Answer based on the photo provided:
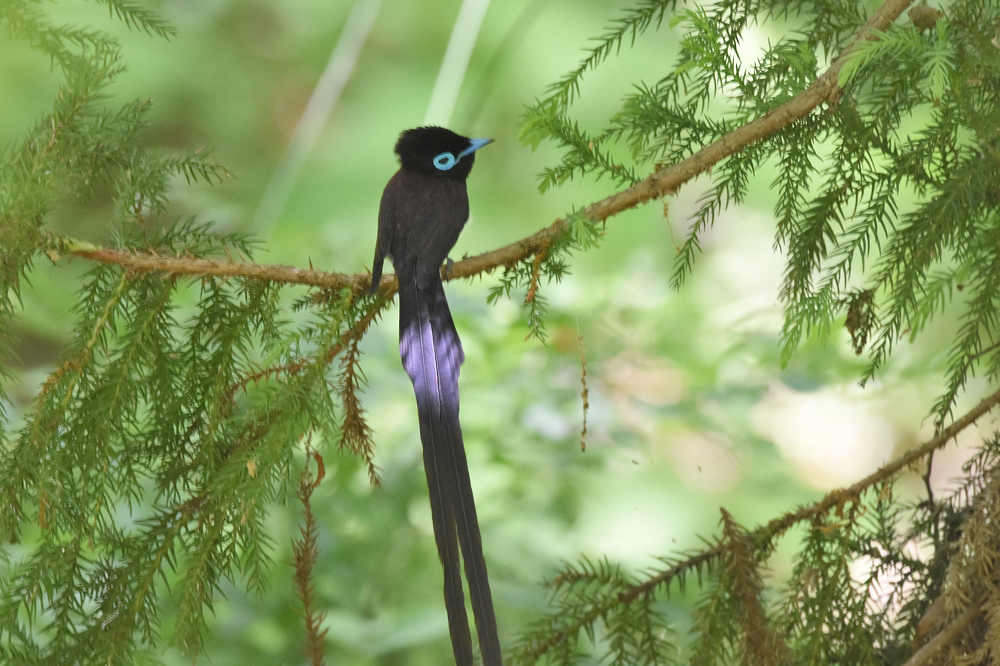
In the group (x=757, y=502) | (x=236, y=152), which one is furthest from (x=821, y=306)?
(x=236, y=152)

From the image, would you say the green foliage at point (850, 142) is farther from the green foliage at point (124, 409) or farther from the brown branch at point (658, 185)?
the green foliage at point (124, 409)

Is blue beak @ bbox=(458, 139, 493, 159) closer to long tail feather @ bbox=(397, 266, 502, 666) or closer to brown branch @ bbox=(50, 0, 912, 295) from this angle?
long tail feather @ bbox=(397, 266, 502, 666)

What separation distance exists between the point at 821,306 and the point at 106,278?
0.74 meters

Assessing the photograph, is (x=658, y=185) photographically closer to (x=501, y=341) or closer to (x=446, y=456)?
(x=446, y=456)

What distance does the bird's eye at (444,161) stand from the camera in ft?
4.33

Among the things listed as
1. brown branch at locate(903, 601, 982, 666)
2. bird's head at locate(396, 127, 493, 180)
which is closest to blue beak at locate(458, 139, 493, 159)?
bird's head at locate(396, 127, 493, 180)

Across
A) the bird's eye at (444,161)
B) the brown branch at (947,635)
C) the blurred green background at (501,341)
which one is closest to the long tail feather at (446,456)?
the bird's eye at (444,161)

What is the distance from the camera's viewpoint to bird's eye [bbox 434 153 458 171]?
4.33 feet

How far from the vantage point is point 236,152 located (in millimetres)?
2416

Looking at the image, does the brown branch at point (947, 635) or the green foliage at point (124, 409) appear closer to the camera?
the green foliage at point (124, 409)

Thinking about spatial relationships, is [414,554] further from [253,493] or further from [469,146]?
[253,493]

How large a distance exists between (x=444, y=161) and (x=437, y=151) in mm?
20

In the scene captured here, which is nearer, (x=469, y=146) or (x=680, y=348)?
(x=469, y=146)

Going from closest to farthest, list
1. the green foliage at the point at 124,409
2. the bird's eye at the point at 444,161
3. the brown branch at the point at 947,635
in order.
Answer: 1. the green foliage at the point at 124,409
2. the brown branch at the point at 947,635
3. the bird's eye at the point at 444,161
